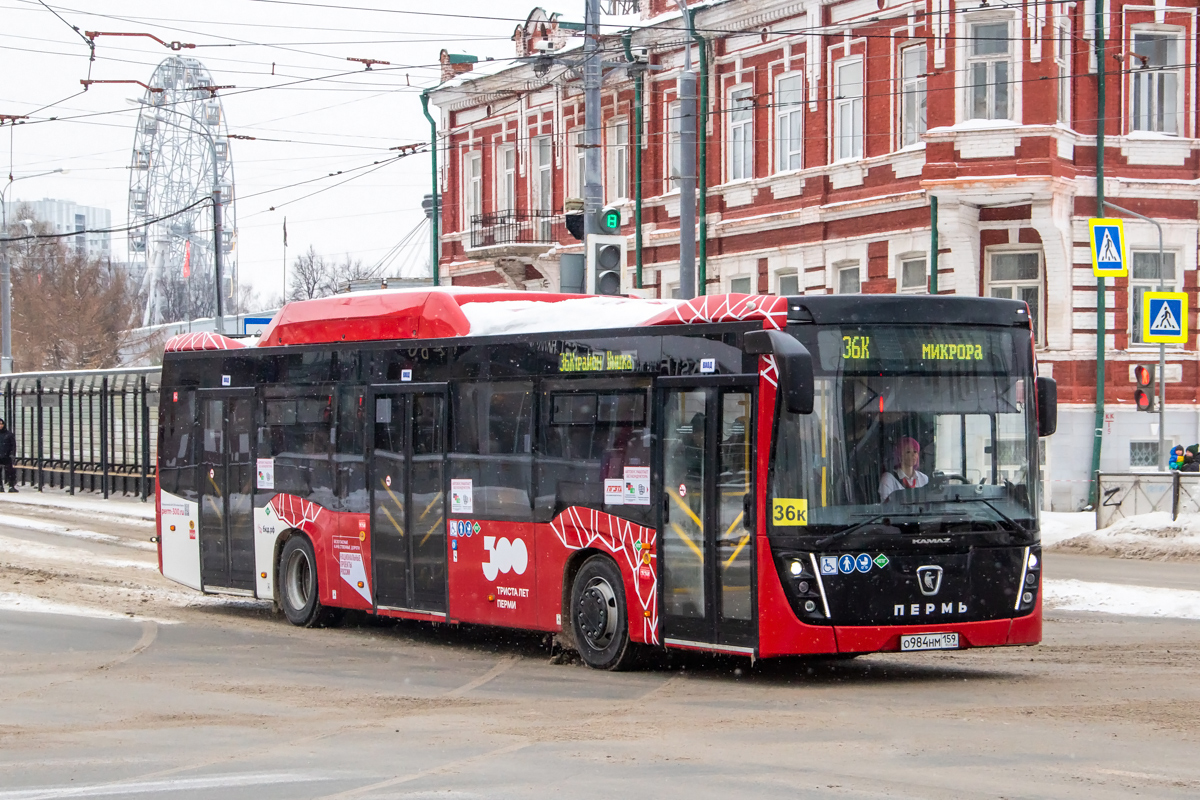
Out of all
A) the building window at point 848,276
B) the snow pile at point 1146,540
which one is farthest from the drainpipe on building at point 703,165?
the snow pile at point 1146,540

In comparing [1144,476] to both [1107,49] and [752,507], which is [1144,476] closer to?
[1107,49]

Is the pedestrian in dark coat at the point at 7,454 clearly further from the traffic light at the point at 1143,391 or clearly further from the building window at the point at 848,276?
the traffic light at the point at 1143,391

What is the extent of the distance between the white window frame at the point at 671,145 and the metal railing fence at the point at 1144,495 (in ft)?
50.8

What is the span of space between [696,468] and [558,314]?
6.92ft

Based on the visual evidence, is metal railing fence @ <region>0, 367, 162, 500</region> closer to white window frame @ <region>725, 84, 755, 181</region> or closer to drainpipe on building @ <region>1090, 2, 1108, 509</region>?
white window frame @ <region>725, 84, 755, 181</region>

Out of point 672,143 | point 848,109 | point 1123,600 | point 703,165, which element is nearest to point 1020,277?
point 848,109

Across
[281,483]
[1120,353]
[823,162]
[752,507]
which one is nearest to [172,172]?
[823,162]

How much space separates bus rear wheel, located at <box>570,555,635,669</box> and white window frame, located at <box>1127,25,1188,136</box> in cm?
2274

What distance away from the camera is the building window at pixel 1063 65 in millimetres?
31484

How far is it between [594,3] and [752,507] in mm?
12279

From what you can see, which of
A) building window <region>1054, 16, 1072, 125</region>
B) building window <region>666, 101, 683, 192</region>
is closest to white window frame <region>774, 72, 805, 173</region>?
building window <region>666, 101, 683, 192</region>

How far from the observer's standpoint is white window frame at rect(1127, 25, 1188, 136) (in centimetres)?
3231

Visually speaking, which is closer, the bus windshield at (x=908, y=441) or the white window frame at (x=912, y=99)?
the bus windshield at (x=908, y=441)

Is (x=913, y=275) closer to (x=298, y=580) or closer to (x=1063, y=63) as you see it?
(x=1063, y=63)
